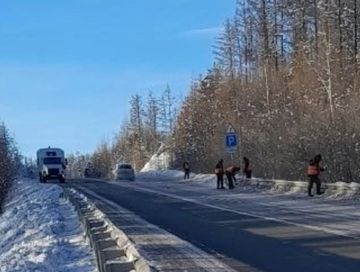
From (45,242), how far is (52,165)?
52258mm

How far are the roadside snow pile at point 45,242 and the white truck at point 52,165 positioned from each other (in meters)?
37.5

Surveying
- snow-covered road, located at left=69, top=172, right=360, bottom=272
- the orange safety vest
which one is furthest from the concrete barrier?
the orange safety vest

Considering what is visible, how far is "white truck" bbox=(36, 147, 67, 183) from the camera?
232 ft

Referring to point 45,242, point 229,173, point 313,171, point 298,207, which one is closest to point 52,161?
point 229,173

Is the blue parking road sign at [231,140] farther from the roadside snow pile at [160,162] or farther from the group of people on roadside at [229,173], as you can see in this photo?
the roadside snow pile at [160,162]

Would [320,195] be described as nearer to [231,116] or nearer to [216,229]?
[216,229]

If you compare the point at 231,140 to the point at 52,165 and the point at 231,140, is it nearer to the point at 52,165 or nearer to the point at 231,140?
the point at 231,140

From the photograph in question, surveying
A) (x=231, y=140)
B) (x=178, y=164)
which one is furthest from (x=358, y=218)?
(x=178, y=164)

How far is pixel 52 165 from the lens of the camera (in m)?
70.8

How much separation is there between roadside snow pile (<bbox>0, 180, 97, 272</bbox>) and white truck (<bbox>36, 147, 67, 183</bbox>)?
37.5 m

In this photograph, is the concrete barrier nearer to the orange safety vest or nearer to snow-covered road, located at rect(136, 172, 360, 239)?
snow-covered road, located at rect(136, 172, 360, 239)

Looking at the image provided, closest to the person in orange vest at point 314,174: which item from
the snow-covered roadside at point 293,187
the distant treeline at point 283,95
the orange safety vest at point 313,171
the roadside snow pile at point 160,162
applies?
the orange safety vest at point 313,171

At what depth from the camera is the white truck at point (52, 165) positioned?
7056 centimetres

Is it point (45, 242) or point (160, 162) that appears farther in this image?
point (160, 162)
